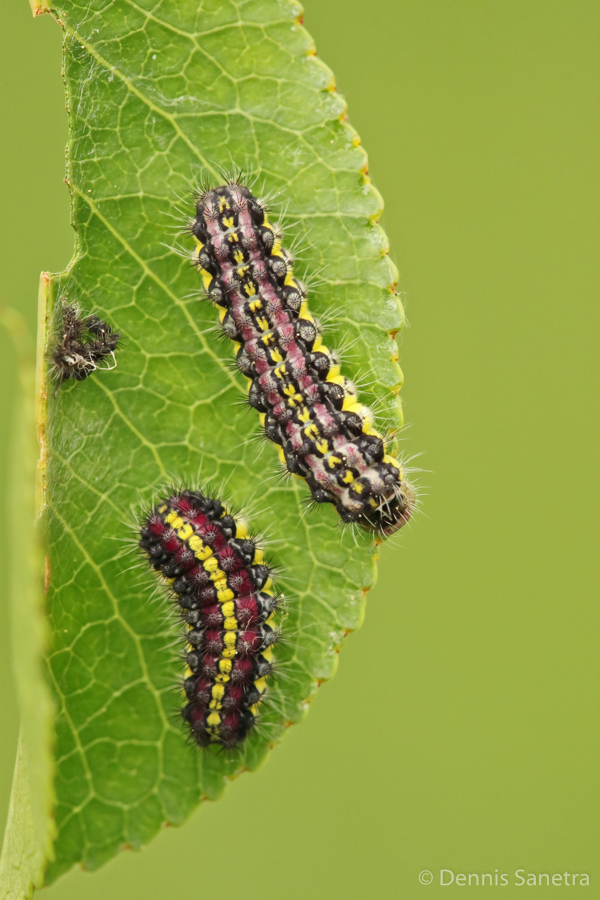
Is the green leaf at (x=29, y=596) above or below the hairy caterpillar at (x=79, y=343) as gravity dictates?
below

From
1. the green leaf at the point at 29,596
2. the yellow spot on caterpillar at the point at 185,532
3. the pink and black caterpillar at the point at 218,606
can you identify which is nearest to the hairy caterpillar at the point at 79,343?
the pink and black caterpillar at the point at 218,606

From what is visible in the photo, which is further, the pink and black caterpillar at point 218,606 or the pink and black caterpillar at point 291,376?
the pink and black caterpillar at point 218,606

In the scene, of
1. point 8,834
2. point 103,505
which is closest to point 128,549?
point 103,505

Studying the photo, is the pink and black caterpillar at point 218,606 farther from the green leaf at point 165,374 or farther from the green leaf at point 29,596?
the green leaf at point 29,596

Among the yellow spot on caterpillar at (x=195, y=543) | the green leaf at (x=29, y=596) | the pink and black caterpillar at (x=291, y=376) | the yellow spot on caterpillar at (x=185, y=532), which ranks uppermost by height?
the pink and black caterpillar at (x=291, y=376)

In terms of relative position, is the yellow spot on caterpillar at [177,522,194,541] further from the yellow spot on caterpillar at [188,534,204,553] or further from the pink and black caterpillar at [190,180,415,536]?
the pink and black caterpillar at [190,180,415,536]

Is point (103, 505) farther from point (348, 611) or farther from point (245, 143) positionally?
point (245, 143)
